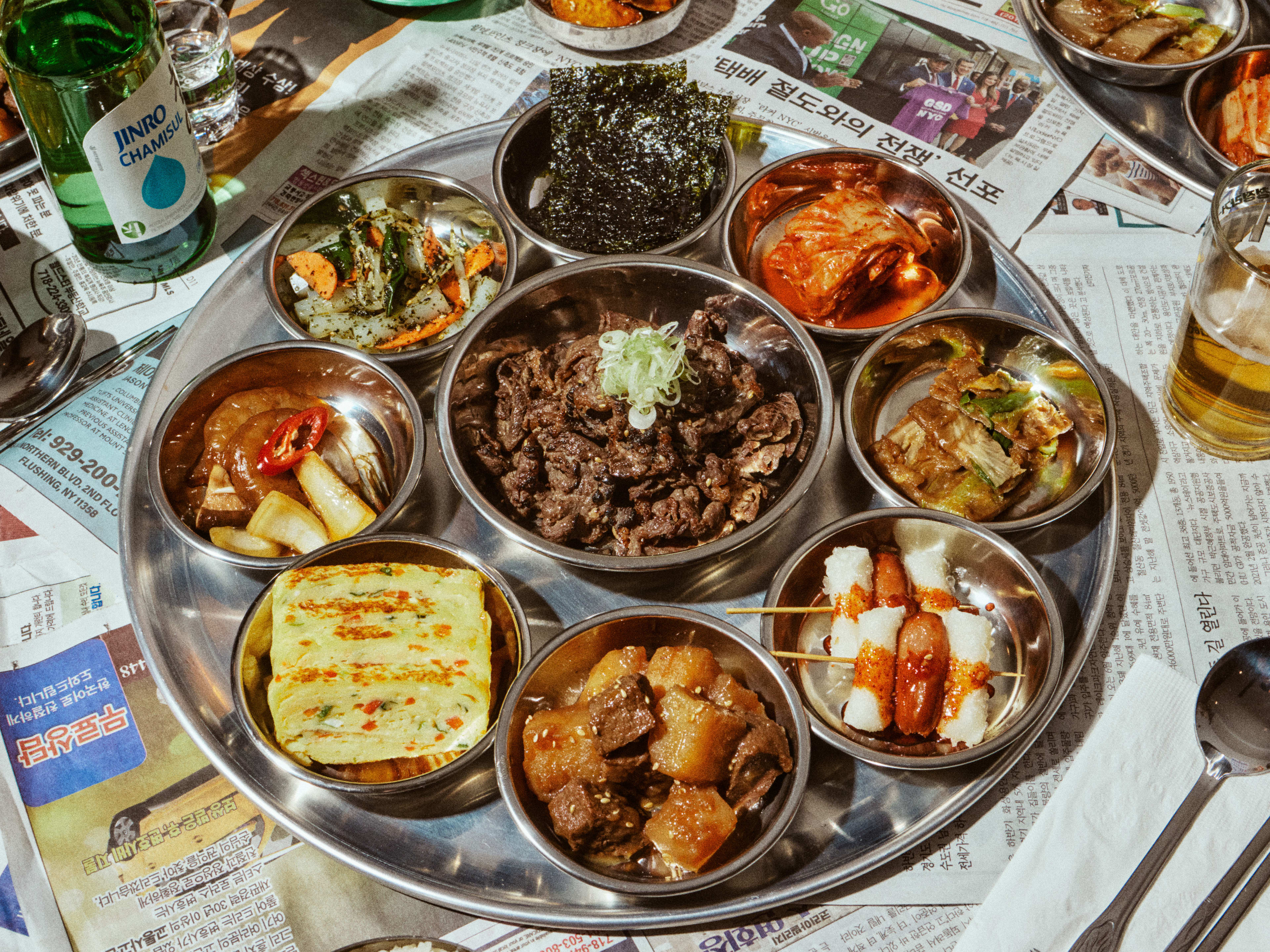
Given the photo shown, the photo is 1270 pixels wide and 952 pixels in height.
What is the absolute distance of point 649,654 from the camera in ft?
7.00

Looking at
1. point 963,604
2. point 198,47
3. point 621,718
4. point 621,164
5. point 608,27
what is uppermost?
point 198,47

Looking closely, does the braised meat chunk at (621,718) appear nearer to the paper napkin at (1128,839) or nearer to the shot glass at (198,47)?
the paper napkin at (1128,839)

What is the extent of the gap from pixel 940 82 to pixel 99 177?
103 inches

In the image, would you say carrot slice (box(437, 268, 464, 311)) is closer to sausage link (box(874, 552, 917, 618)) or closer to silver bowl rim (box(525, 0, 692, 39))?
silver bowl rim (box(525, 0, 692, 39))

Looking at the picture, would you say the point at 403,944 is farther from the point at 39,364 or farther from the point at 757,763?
the point at 39,364

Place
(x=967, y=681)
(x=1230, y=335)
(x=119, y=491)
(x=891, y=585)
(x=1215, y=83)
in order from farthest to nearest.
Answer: (x=1215, y=83), (x=119, y=491), (x=1230, y=335), (x=891, y=585), (x=967, y=681)

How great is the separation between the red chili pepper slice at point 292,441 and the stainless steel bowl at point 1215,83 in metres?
2.72

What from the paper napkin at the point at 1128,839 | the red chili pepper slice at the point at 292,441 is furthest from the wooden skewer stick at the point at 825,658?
the red chili pepper slice at the point at 292,441

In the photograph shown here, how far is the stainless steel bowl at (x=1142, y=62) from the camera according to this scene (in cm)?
301

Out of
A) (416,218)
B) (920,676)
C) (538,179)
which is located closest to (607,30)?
(538,179)

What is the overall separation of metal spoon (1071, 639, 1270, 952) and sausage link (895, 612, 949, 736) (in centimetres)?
50

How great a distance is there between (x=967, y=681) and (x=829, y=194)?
155cm

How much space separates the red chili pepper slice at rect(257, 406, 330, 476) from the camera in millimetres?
2336

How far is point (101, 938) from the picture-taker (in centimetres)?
201
